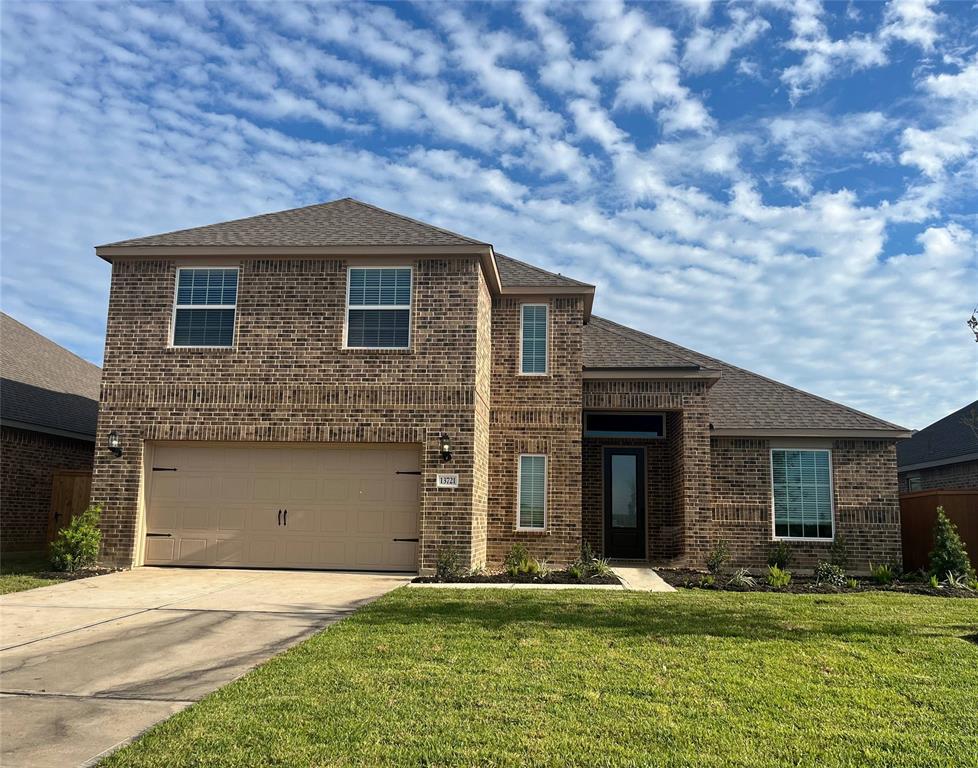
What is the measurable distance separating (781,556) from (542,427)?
5358 mm

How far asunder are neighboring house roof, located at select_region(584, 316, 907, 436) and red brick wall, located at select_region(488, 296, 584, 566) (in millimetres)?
744

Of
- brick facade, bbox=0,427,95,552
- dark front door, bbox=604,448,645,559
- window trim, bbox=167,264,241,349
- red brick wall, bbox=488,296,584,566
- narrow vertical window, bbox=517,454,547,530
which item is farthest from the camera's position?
dark front door, bbox=604,448,645,559

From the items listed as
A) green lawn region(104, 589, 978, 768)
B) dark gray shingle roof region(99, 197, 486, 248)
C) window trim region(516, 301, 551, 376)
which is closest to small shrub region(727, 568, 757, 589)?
green lawn region(104, 589, 978, 768)

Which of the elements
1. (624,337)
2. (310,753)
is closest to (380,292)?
(624,337)

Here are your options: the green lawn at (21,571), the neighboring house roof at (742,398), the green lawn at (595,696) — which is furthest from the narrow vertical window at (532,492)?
the green lawn at (21,571)

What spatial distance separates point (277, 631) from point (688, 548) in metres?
9.09

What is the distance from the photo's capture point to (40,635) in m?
8.30

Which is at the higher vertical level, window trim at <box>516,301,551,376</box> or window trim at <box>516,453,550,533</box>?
window trim at <box>516,301,551,376</box>

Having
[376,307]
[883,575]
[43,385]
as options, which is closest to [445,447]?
[376,307]

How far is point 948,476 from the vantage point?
21594 mm

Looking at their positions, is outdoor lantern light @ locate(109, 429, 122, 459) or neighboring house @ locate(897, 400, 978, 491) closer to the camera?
outdoor lantern light @ locate(109, 429, 122, 459)

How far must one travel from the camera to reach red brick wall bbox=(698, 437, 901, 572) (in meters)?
15.6

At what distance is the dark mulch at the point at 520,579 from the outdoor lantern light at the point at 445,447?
200 cm

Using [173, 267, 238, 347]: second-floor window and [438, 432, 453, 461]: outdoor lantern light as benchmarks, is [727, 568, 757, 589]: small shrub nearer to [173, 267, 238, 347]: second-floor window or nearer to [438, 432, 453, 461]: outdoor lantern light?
[438, 432, 453, 461]: outdoor lantern light
